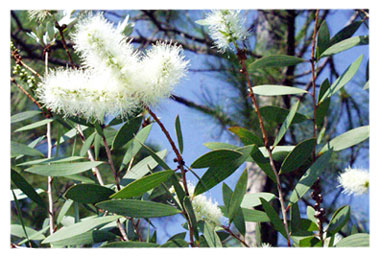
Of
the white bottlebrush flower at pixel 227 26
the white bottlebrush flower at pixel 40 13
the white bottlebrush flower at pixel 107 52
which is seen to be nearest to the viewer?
the white bottlebrush flower at pixel 107 52

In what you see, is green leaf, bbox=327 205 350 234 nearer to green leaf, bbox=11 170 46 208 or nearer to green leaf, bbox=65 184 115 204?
green leaf, bbox=65 184 115 204

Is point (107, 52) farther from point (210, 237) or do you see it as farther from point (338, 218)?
point (338, 218)

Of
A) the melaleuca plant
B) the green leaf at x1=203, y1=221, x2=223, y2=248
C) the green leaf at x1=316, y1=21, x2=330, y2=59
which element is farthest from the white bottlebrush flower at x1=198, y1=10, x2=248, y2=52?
the green leaf at x1=203, y1=221, x2=223, y2=248

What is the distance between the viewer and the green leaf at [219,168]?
0.41 meters

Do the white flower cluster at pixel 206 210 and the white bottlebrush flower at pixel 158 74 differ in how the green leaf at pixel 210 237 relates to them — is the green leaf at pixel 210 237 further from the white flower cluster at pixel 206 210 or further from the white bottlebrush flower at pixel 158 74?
the white bottlebrush flower at pixel 158 74

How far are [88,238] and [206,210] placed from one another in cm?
13

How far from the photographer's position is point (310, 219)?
544 mm

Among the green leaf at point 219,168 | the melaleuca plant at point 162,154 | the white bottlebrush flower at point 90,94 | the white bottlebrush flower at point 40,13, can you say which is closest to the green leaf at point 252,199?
the melaleuca plant at point 162,154

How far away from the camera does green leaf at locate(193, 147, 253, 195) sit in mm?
415

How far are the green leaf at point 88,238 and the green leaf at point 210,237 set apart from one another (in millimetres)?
105

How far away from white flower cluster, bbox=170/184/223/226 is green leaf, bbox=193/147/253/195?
4 cm

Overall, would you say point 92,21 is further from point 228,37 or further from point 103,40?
point 228,37

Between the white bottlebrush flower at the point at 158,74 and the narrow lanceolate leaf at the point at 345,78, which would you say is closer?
the white bottlebrush flower at the point at 158,74
